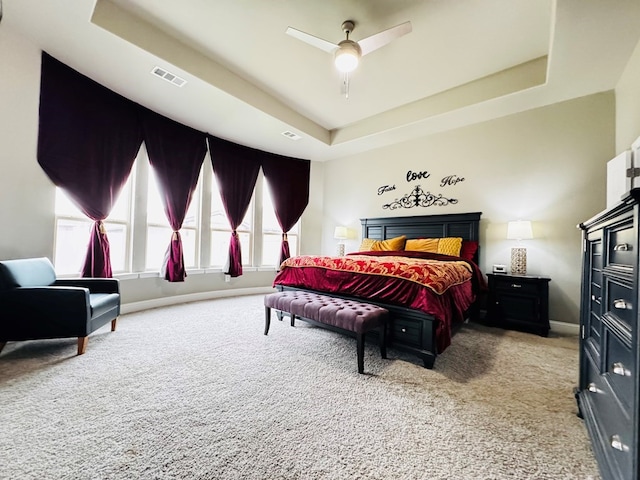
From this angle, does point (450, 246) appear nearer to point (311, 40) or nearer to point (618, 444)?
point (618, 444)

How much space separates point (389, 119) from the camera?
14.0 feet

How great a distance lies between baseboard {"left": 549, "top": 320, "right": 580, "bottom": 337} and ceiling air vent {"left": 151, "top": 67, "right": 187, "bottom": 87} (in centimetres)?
554

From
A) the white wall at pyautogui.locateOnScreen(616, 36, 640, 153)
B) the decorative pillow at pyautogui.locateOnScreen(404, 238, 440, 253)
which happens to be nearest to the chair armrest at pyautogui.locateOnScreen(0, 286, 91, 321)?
the decorative pillow at pyautogui.locateOnScreen(404, 238, 440, 253)

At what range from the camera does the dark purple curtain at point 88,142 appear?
2918 mm

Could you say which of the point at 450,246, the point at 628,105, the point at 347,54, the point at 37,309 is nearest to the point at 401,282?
the point at 450,246

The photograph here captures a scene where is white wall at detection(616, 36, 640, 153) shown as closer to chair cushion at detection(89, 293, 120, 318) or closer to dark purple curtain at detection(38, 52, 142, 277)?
chair cushion at detection(89, 293, 120, 318)

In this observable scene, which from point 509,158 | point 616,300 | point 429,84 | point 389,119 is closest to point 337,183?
point 389,119

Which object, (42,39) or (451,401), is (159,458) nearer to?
(451,401)

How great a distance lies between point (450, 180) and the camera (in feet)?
13.9

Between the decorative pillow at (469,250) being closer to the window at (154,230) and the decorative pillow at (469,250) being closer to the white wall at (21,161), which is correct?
the window at (154,230)

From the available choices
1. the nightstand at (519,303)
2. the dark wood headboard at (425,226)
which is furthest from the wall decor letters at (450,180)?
the nightstand at (519,303)

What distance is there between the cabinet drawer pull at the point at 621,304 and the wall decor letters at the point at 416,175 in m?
3.71

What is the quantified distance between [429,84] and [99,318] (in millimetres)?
4777

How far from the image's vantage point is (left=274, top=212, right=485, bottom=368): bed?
Answer: 7.17 ft
